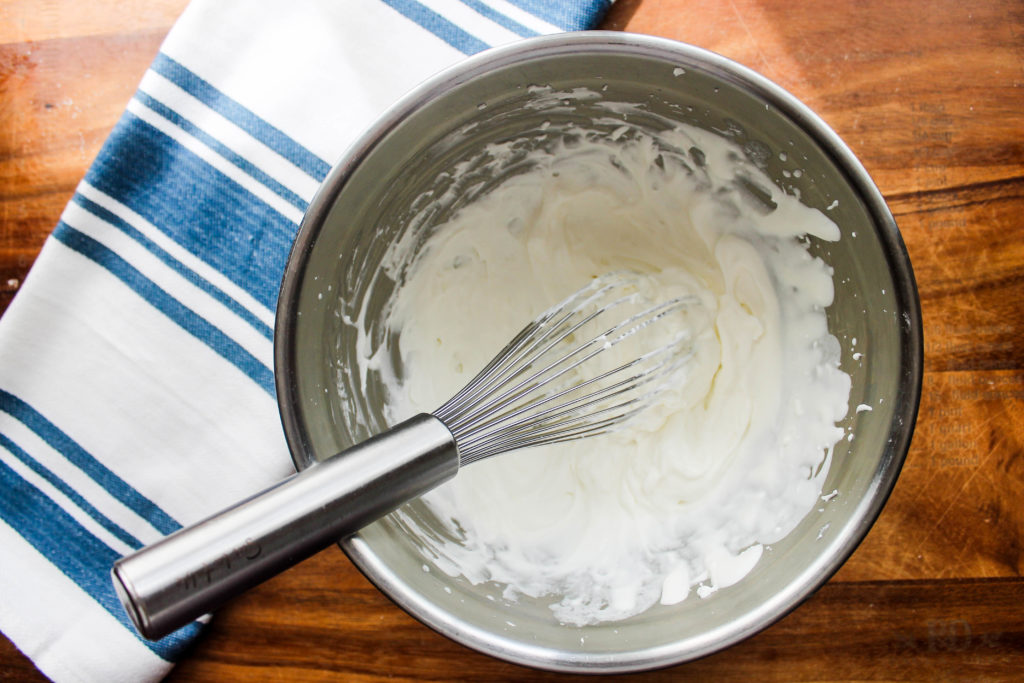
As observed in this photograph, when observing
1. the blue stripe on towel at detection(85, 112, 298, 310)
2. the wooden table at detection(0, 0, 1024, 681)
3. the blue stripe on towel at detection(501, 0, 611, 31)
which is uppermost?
the blue stripe on towel at detection(501, 0, 611, 31)

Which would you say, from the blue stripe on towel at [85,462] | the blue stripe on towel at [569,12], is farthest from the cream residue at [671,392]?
the blue stripe on towel at [85,462]

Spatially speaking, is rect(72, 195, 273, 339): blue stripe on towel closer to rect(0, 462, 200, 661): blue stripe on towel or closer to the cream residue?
the cream residue

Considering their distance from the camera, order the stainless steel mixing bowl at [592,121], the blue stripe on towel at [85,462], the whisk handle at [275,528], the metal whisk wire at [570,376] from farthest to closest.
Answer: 1. the blue stripe on towel at [85,462]
2. the metal whisk wire at [570,376]
3. the stainless steel mixing bowl at [592,121]
4. the whisk handle at [275,528]

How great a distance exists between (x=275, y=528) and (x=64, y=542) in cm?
58

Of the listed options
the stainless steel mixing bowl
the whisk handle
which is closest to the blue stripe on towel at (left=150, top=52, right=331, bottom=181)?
the stainless steel mixing bowl

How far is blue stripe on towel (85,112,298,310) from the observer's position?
964 millimetres

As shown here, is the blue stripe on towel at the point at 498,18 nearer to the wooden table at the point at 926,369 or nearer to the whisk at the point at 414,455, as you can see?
the wooden table at the point at 926,369

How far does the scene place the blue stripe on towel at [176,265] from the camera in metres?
0.96

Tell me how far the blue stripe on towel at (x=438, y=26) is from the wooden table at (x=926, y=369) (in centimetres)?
21

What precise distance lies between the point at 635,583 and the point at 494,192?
55 centimetres

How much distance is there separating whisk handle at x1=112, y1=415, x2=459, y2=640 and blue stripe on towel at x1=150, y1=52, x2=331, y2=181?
0.46m

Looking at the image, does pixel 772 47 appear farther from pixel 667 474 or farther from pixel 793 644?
pixel 793 644

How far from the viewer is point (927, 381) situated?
0.96 meters

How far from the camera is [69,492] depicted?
3.16ft
